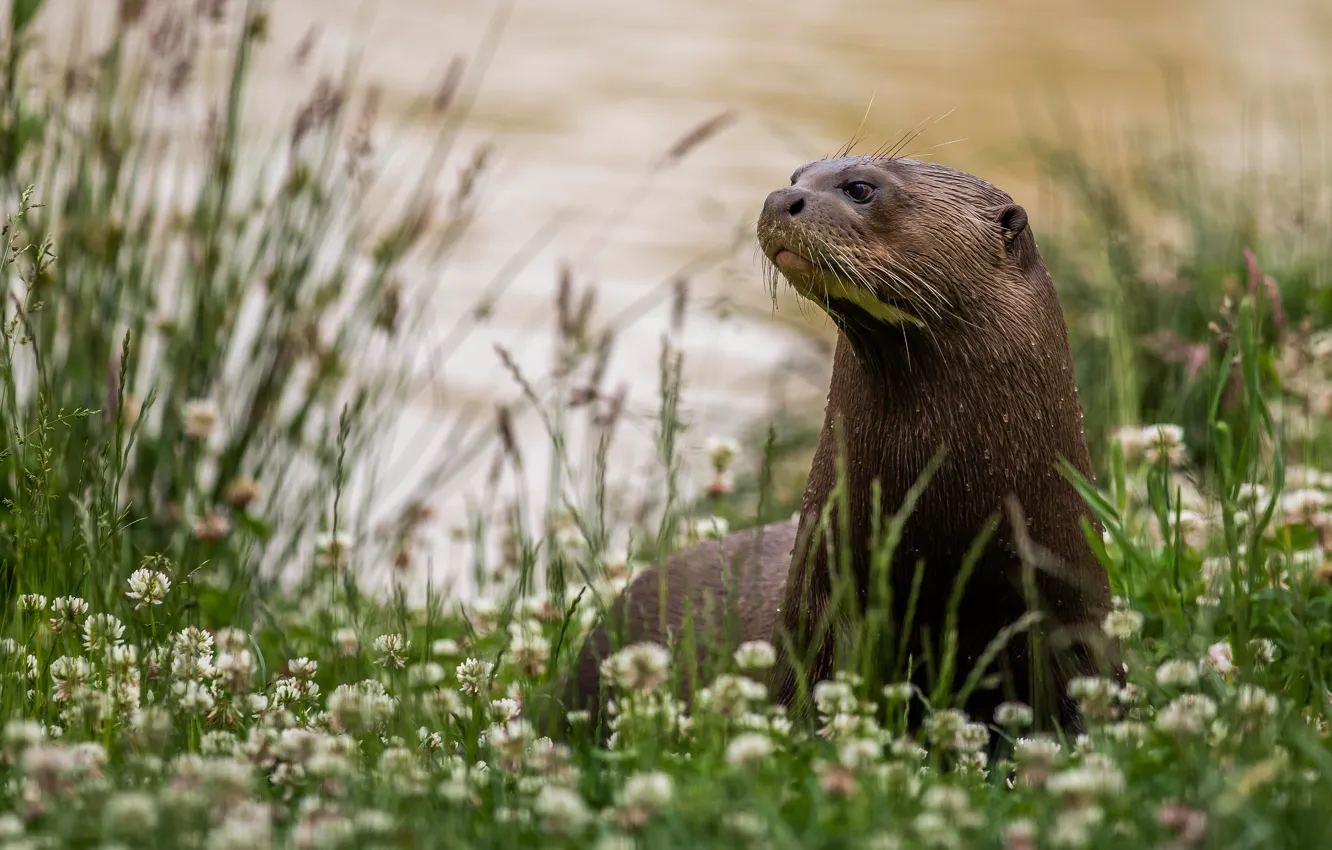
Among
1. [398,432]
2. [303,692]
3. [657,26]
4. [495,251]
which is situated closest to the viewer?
[303,692]

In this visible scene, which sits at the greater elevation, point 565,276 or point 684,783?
point 565,276

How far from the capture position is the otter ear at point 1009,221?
2.86 meters

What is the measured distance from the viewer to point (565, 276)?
4016mm

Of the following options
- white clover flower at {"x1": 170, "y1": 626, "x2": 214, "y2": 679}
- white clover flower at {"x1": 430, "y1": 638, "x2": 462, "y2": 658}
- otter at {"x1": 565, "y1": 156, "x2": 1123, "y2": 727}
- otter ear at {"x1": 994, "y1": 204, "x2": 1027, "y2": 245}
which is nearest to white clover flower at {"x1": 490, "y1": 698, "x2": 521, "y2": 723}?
otter at {"x1": 565, "y1": 156, "x2": 1123, "y2": 727}

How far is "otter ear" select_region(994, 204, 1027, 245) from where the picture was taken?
2.86 m

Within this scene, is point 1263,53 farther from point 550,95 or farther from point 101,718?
point 101,718

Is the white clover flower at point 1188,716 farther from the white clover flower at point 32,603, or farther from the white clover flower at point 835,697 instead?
the white clover flower at point 32,603

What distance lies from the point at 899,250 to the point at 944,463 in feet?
1.10

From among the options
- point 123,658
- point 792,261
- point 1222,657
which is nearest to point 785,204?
point 792,261

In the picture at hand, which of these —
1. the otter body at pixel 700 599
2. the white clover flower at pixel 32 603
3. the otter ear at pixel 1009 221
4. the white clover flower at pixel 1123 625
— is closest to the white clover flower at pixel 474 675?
the otter body at pixel 700 599

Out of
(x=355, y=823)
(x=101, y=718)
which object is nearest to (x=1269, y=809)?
(x=355, y=823)

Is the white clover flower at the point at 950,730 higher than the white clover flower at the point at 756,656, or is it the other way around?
the white clover flower at the point at 756,656

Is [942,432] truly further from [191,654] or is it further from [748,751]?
[191,654]

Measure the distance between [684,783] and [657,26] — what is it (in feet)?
39.2
